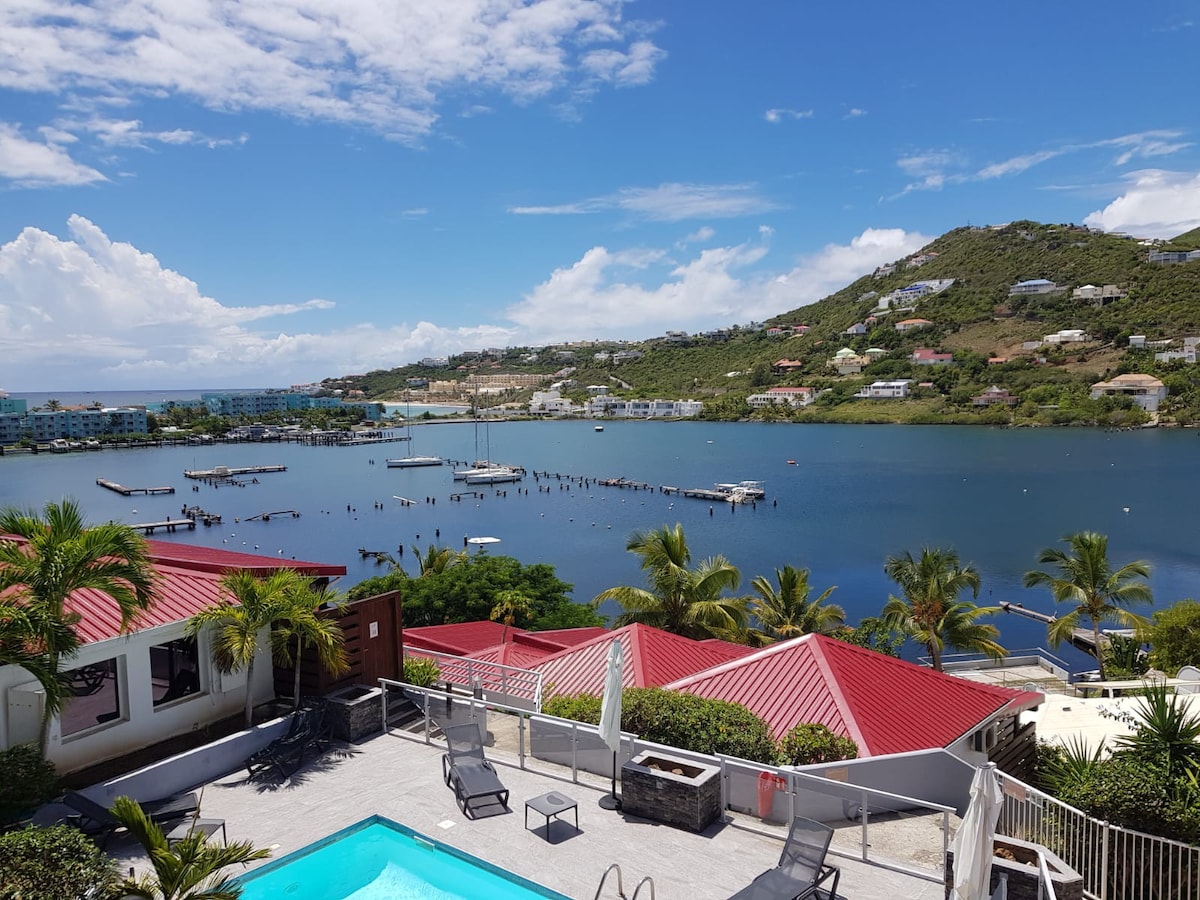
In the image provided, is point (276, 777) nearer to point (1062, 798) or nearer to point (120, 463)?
point (1062, 798)

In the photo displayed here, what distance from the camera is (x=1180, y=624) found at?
2019 centimetres

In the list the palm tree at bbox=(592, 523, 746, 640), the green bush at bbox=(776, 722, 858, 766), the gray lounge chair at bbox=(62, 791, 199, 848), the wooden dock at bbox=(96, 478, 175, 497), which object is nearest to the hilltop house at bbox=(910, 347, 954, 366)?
the wooden dock at bbox=(96, 478, 175, 497)

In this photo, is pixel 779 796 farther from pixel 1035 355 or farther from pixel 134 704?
pixel 1035 355

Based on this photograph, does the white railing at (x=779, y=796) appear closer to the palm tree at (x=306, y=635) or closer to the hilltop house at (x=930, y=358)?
the palm tree at (x=306, y=635)

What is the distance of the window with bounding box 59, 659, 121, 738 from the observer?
26.4 feet

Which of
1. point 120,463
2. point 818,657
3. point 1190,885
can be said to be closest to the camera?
point 1190,885

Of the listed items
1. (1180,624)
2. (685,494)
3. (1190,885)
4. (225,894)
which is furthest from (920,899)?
(685,494)

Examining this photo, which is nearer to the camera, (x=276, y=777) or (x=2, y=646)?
(x=2, y=646)

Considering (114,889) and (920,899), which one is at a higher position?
(114,889)

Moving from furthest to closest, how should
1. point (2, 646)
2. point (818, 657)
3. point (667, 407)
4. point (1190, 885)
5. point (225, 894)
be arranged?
point (667, 407)
point (818, 657)
point (2, 646)
point (1190, 885)
point (225, 894)

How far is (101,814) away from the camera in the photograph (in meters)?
6.66

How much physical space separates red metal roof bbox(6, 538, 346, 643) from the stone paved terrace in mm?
1877

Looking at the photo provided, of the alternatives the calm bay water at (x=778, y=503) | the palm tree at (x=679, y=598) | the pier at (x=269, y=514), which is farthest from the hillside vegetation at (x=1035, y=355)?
the palm tree at (x=679, y=598)

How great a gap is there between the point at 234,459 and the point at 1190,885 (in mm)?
142368
